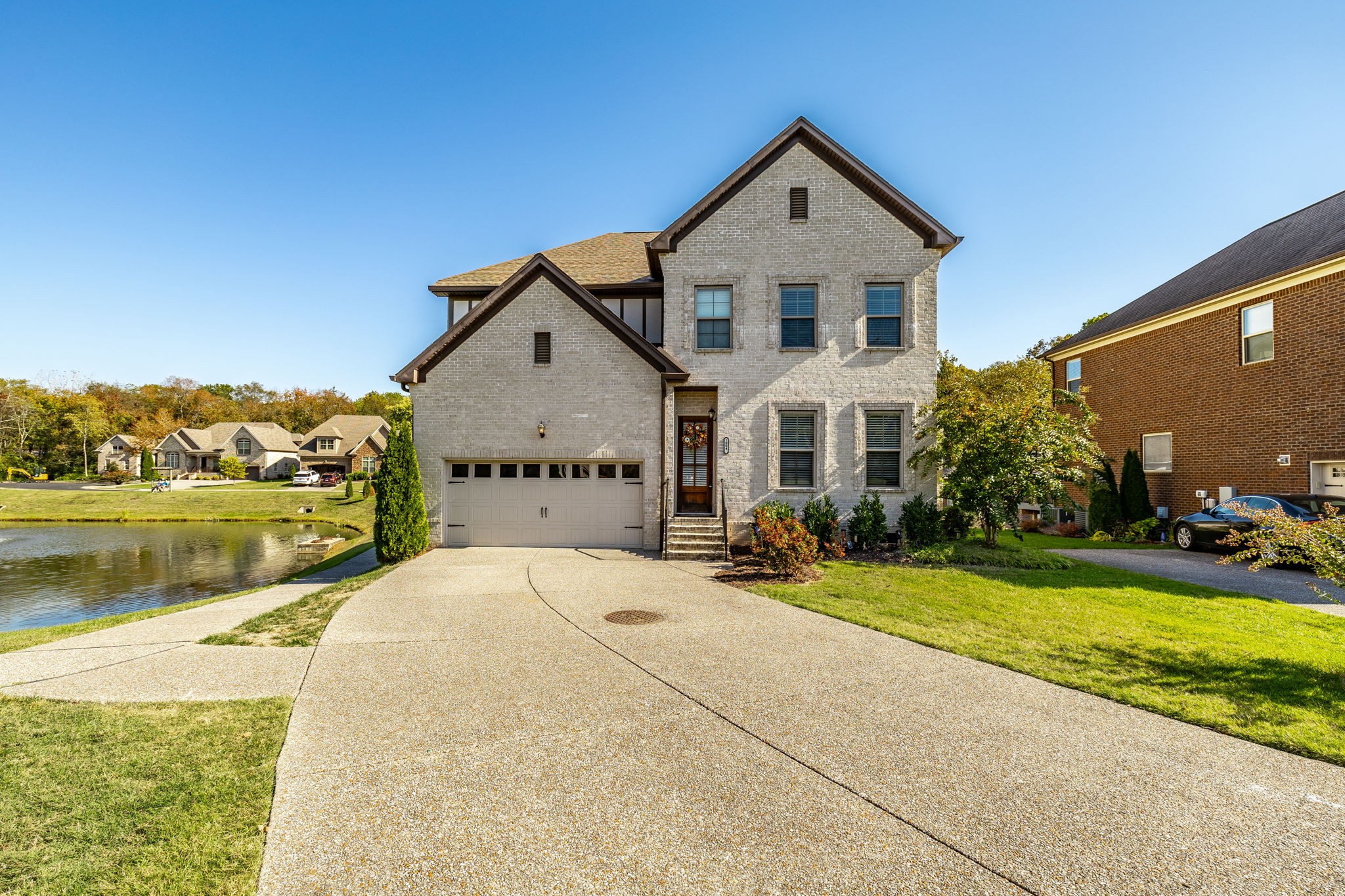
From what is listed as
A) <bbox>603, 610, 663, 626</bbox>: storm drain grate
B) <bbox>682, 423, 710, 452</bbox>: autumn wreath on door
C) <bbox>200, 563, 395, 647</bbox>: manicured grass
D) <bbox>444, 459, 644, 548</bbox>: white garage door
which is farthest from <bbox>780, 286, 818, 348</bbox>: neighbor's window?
<bbox>200, 563, 395, 647</bbox>: manicured grass

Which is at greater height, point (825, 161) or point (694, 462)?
point (825, 161)

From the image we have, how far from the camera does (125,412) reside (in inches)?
2928

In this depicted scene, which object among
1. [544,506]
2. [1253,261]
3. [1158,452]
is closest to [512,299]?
[544,506]

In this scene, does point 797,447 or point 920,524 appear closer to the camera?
point 920,524

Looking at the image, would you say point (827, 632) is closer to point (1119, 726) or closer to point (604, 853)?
point (1119, 726)

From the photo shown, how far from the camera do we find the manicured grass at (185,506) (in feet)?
113

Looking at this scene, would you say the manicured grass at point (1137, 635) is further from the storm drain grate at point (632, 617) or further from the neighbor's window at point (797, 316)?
the neighbor's window at point (797, 316)

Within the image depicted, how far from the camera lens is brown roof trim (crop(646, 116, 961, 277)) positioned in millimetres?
13719

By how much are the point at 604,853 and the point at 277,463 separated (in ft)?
231

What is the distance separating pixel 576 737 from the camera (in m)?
4.42

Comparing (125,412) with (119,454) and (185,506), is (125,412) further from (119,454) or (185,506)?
(185,506)

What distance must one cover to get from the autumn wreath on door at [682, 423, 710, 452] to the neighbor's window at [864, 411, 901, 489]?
379 cm

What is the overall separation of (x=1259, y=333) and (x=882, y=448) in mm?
10620

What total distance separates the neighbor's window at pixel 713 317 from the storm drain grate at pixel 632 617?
7713mm
